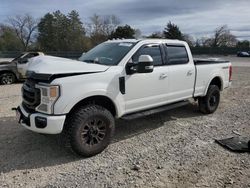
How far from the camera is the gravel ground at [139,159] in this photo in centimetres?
385

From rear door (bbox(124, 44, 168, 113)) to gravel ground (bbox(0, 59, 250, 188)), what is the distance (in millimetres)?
676

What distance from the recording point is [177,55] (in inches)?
245

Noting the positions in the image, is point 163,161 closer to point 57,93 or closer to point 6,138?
point 57,93

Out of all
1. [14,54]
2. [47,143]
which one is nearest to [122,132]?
[47,143]

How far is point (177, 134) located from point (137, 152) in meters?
1.25

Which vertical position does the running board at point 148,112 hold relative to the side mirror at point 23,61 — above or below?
below

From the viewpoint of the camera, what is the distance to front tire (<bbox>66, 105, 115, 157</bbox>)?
4340 millimetres

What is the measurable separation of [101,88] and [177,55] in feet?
7.76

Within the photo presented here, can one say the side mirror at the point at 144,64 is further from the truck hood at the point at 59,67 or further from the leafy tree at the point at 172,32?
the leafy tree at the point at 172,32

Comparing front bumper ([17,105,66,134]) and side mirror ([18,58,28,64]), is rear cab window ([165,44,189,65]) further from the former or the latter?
side mirror ([18,58,28,64])

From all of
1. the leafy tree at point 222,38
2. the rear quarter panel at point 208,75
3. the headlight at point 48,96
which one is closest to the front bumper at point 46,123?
the headlight at point 48,96

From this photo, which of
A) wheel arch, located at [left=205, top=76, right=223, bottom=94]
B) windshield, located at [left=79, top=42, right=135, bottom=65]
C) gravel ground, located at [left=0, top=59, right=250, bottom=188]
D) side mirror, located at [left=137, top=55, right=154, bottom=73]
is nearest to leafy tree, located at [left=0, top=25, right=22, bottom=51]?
wheel arch, located at [left=205, top=76, right=223, bottom=94]

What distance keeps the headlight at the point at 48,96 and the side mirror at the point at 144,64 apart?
1497mm

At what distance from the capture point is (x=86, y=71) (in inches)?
177
